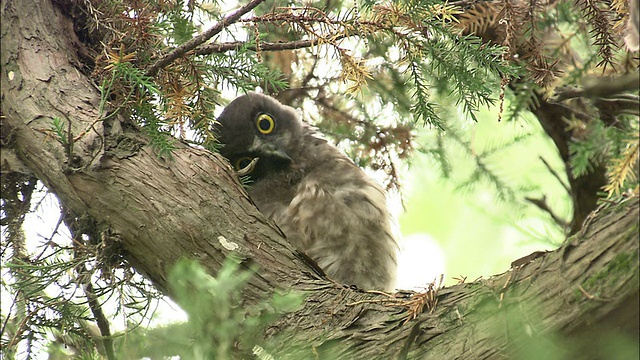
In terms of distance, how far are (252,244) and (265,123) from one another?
4.24 feet

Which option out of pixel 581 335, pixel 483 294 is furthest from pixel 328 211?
pixel 581 335

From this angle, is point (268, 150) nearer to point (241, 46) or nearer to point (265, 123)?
point (265, 123)

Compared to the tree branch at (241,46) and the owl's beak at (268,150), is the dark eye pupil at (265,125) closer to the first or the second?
the owl's beak at (268,150)

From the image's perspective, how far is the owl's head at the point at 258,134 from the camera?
11.0 feet

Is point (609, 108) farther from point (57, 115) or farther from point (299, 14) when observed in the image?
point (57, 115)

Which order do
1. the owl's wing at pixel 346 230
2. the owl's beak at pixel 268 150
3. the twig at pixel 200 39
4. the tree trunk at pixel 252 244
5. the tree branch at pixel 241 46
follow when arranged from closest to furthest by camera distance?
the tree trunk at pixel 252 244 → the twig at pixel 200 39 → the tree branch at pixel 241 46 → the owl's wing at pixel 346 230 → the owl's beak at pixel 268 150

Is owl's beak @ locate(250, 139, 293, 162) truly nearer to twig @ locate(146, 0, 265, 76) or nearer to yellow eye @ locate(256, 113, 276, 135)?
yellow eye @ locate(256, 113, 276, 135)

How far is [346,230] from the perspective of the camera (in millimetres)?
2996

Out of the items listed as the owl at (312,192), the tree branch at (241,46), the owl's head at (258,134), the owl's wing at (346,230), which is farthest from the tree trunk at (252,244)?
the owl's head at (258,134)

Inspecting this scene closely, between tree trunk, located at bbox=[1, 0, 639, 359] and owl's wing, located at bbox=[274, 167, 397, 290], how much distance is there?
0.68 metres

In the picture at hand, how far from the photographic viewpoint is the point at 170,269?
2240 mm

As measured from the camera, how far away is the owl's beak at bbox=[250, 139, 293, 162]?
3330 millimetres

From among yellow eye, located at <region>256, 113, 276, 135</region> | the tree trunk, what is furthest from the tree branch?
yellow eye, located at <region>256, 113, 276, 135</region>

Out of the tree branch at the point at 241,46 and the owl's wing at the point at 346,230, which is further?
the owl's wing at the point at 346,230
